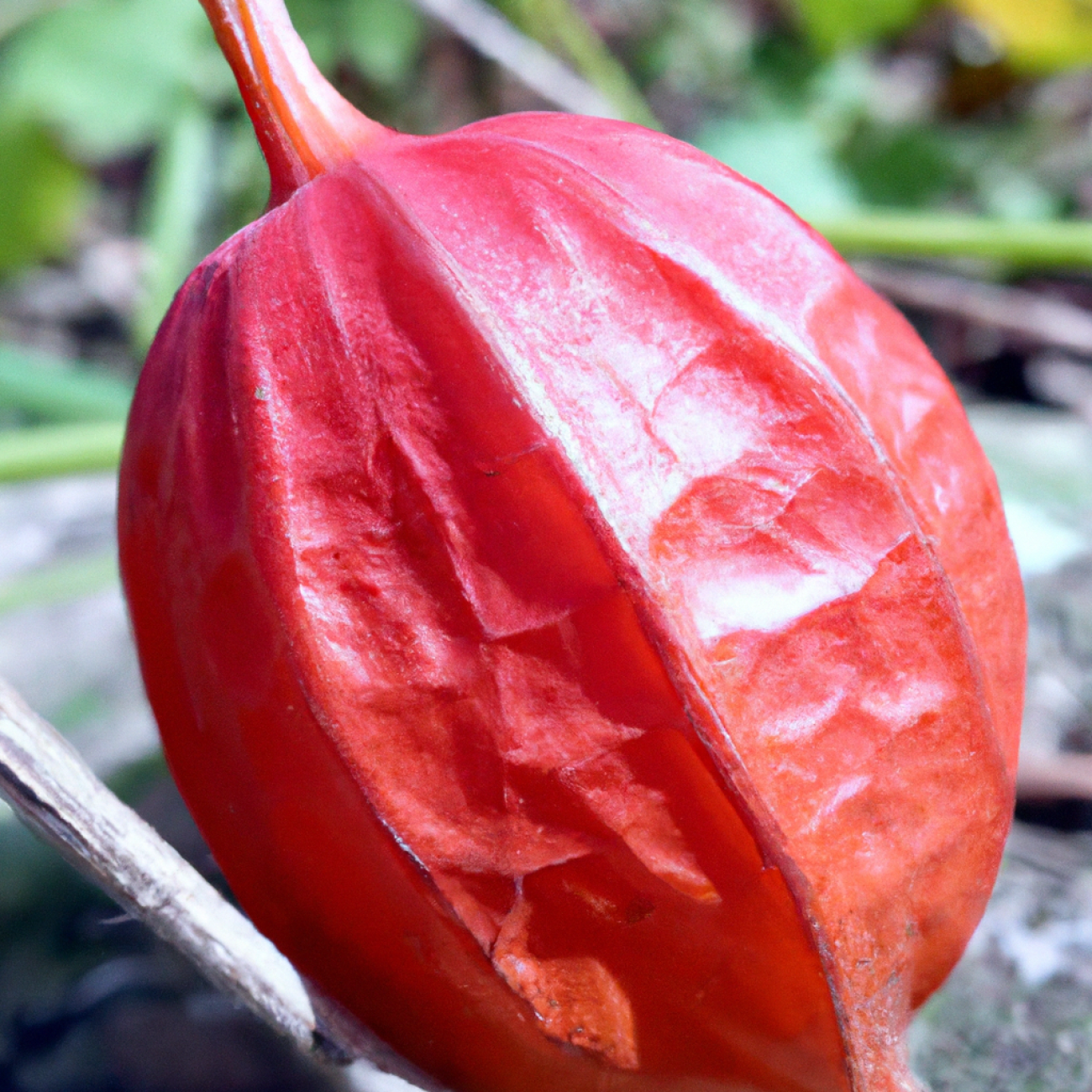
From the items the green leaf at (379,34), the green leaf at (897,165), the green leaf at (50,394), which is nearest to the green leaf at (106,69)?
the green leaf at (379,34)

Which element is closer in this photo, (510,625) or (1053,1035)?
(510,625)

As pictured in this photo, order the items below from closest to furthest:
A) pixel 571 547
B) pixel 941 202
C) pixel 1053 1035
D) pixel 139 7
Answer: pixel 571 547, pixel 1053 1035, pixel 139 7, pixel 941 202

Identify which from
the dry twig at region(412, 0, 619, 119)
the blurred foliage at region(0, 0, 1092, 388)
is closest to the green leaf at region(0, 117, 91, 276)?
the blurred foliage at region(0, 0, 1092, 388)

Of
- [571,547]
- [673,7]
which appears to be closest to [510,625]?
[571,547]

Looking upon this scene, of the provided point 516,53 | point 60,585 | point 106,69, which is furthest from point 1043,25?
point 60,585

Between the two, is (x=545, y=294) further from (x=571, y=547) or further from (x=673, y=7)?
(x=673, y=7)

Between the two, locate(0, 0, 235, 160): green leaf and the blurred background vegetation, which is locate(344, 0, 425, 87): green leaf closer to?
the blurred background vegetation
